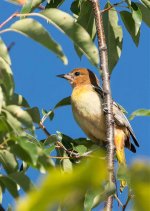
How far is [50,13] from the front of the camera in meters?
2.25

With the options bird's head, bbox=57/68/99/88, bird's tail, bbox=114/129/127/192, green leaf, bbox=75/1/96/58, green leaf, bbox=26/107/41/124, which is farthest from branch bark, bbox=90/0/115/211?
bird's head, bbox=57/68/99/88

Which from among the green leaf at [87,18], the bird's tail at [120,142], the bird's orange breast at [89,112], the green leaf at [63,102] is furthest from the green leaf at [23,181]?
the bird's orange breast at [89,112]

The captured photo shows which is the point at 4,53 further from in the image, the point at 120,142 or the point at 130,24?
the point at 120,142

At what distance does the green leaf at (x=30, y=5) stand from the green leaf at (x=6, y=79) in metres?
1.20

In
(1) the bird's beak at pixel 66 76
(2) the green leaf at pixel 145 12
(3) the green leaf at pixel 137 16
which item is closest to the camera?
(3) the green leaf at pixel 137 16

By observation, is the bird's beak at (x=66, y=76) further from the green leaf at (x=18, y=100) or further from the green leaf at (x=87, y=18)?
the green leaf at (x=18, y=100)

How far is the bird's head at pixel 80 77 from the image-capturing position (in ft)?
19.0

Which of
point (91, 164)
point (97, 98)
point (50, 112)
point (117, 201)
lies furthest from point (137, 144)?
point (91, 164)

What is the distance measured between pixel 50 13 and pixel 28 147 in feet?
3.05

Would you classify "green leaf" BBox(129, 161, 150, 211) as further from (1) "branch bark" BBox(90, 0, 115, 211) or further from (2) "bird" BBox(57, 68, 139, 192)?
(2) "bird" BBox(57, 68, 139, 192)

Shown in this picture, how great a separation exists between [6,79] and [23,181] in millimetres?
459

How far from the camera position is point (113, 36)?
368cm

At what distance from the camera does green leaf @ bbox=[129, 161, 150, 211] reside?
40 centimetres

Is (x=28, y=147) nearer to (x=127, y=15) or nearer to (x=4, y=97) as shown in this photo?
(x=4, y=97)
